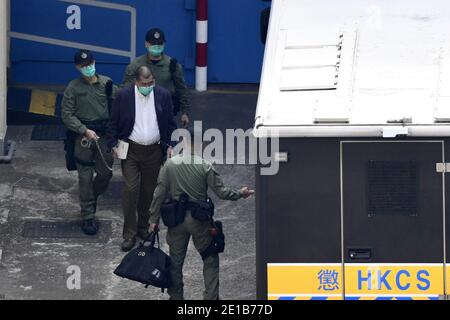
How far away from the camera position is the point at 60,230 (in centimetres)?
1332

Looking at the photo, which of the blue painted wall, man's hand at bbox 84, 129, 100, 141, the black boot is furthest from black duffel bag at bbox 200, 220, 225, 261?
the blue painted wall

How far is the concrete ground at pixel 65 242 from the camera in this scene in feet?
39.3

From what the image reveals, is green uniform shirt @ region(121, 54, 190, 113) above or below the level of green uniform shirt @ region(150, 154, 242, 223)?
above

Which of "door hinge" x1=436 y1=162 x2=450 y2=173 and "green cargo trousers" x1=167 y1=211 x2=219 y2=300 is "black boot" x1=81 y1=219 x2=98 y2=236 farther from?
"door hinge" x1=436 y1=162 x2=450 y2=173

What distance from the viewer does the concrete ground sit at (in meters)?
12.0

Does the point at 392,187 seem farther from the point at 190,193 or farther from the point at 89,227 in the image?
the point at 89,227

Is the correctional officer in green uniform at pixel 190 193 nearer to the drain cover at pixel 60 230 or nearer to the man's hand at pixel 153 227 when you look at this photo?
the man's hand at pixel 153 227

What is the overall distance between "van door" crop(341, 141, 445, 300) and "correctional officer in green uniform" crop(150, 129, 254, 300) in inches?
60.1

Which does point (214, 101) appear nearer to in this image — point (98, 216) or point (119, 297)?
point (98, 216)

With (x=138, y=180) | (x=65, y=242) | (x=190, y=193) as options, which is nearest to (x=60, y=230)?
(x=65, y=242)

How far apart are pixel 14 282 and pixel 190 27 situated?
18.9 feet

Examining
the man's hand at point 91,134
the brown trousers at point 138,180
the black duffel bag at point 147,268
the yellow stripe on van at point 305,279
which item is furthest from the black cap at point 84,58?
the yellow stripe on van at point 305,279

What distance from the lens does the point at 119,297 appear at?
11789 mm
